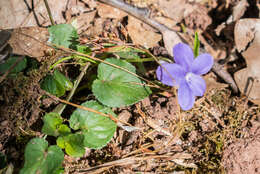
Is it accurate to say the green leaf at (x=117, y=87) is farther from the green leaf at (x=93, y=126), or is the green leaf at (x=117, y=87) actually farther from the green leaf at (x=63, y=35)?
the green leaf at (x=63, y=35)

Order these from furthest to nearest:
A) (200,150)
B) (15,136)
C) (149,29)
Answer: (149,29)
(200,150)
(15,136)

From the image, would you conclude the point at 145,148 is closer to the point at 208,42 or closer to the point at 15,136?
the point at 15,136

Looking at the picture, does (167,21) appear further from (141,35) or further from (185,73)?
(185,73)

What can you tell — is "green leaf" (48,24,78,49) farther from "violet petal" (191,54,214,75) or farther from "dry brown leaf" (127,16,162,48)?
"violet petal" (191,54,214,75)

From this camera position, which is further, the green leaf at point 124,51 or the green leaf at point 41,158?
the green leaf at point 124,51

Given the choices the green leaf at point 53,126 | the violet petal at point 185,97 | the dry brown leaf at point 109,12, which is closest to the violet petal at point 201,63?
the violet petal at point 185,97

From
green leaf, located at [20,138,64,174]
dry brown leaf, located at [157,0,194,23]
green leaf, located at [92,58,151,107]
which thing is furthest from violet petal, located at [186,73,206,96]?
green leaf, located at [20,138,64,174]

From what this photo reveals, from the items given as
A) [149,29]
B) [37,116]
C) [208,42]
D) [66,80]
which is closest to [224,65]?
[208,42]
